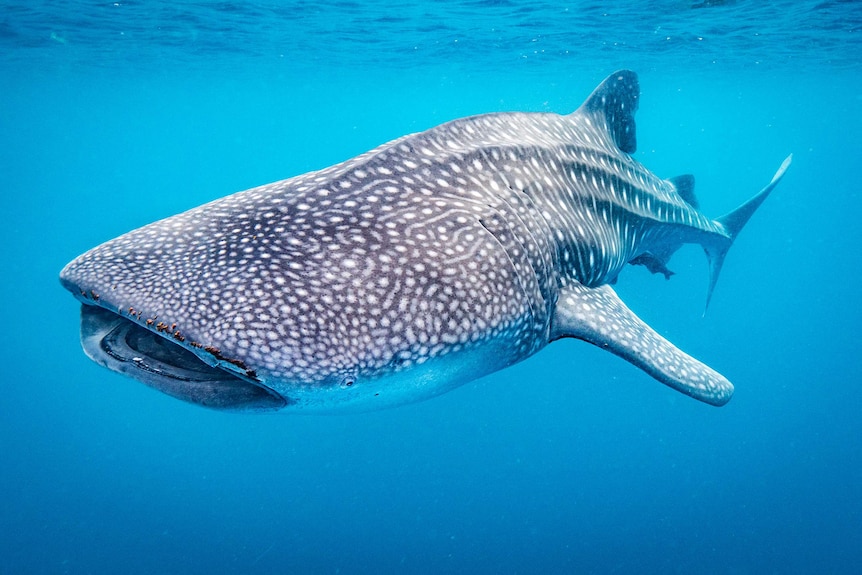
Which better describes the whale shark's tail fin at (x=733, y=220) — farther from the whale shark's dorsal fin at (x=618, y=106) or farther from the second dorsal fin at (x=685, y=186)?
the whale shark's dorsal fin at (x=618, y=106)

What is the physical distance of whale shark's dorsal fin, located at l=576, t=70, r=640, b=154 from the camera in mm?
6059

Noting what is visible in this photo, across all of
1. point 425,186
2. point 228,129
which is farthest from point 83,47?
point 228,129

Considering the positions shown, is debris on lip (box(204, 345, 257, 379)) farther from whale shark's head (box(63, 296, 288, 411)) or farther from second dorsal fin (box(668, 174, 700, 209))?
second dorsal fin (box(668, 174, 700, 209))

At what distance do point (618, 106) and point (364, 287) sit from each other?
199 inches

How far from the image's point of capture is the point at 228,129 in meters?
107

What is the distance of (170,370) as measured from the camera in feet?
7.55

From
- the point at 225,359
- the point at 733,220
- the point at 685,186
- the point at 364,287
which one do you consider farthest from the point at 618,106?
the point at 225,359

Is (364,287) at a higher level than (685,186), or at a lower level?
higher

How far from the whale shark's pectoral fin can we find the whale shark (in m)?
0.01

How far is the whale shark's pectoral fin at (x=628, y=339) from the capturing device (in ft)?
12.1

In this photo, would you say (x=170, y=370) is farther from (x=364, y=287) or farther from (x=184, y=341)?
(x=364, y=287)

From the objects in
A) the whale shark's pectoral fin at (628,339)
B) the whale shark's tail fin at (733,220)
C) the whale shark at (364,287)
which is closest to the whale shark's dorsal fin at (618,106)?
the whale shark at (364,287)

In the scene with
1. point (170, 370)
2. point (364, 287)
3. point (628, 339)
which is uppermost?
point (364, 287)

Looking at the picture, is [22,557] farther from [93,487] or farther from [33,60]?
[33,60]
